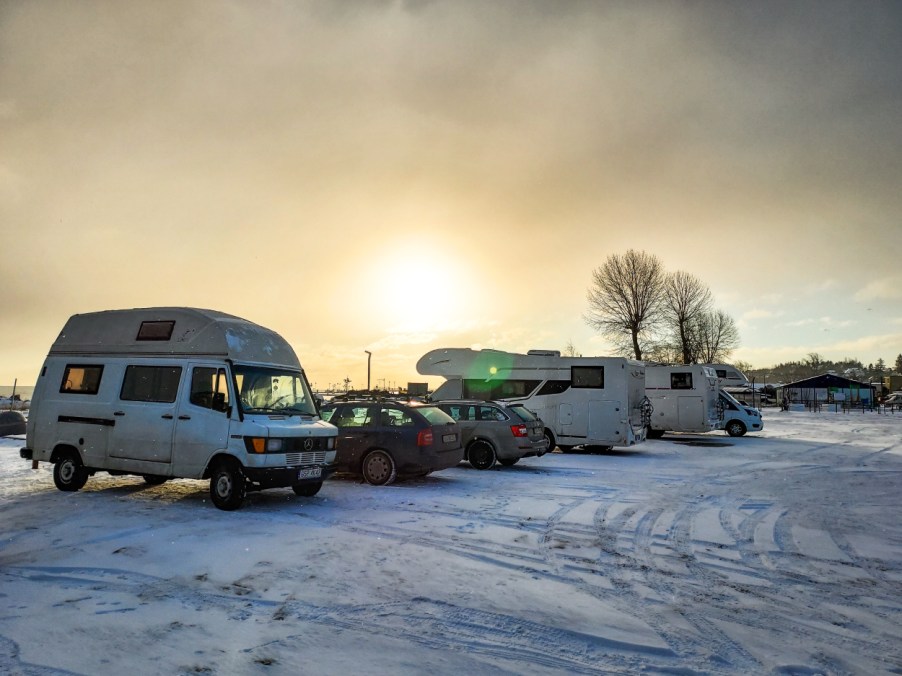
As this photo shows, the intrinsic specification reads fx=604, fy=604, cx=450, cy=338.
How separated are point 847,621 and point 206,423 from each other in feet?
26.5

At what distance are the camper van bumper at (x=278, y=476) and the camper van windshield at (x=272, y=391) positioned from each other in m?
0.94

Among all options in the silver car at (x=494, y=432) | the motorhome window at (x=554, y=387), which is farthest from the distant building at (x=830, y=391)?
the silver car at (x=494, y=432)

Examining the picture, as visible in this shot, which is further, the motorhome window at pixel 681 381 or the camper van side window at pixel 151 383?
the motorhome window at pixel 681 381

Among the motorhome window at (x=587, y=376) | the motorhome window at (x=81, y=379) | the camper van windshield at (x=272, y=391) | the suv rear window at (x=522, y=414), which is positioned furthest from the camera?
the motorhome window at (x=587, y=376)

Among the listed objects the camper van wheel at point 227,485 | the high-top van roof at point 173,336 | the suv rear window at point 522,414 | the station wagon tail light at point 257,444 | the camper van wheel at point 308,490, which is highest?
the high-top van roof at point 173,336

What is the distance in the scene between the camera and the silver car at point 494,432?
14219 millimetres

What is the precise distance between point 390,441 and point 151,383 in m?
4.22

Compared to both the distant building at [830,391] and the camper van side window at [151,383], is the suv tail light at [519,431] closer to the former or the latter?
the camper van side window at [151,383]

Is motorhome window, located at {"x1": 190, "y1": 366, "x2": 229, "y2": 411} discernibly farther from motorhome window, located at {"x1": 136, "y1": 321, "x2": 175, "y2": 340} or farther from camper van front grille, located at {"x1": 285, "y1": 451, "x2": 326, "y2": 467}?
camper van front grille, located at {"x1": 285, "y1": 451, "x2": 326, "y2": 467}

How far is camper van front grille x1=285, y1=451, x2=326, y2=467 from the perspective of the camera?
8.94 meters

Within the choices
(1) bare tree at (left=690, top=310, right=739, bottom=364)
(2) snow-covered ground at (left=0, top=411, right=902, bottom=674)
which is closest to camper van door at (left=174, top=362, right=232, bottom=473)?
(2) snow-covered ground at (left=0, top=411, right=902, bottom=674)

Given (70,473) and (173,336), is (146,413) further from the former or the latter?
(70,473)

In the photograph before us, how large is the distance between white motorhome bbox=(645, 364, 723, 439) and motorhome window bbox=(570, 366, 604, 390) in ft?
25.4

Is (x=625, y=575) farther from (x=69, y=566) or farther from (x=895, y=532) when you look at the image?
(x=69, y=566)
